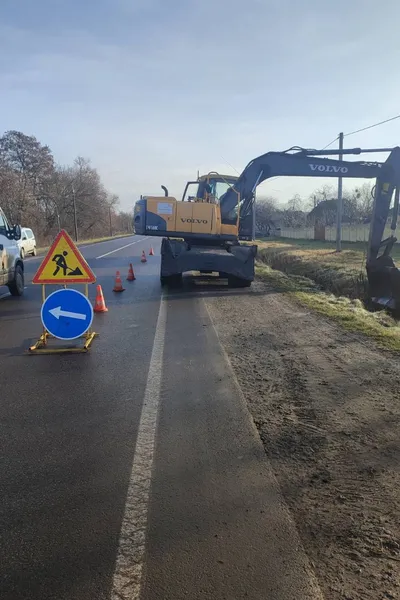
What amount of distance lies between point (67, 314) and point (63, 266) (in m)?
0.74

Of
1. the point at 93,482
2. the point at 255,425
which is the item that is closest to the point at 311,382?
the point at 255,425

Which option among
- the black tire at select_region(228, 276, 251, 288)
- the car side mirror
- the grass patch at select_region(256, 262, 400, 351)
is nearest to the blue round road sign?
the grass patch at select_region(256, 262, 400, 351)

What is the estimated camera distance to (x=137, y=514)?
304cm

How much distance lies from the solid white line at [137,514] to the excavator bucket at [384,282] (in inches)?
373

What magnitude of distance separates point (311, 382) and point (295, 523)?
2.73 meters

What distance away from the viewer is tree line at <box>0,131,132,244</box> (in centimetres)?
4871

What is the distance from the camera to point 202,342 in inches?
297

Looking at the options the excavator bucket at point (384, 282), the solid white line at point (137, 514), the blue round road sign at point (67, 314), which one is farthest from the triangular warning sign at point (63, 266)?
the excavator bucket at point (384, 282)

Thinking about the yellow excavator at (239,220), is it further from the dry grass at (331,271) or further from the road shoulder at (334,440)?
the road shoulder at (334,440)

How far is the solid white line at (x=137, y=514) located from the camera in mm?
2450

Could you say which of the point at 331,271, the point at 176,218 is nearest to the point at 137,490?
the point at 176,218

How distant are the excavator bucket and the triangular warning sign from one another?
873cm

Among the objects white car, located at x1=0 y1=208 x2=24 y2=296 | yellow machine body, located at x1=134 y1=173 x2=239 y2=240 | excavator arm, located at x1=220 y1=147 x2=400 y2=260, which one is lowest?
white car, located at x1=0 y1=208 x2=24 y2=296

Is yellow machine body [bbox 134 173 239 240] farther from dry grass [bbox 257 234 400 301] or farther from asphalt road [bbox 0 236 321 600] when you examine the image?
asphalt road [bbox 0 236 321 600]
